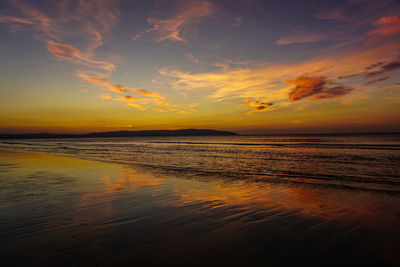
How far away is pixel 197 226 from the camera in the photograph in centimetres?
604

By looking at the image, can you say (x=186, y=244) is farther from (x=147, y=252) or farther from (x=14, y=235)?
(x=14, y=235)

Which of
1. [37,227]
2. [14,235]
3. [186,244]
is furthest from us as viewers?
[37,227]

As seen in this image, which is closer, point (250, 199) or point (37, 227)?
point (37, 227)

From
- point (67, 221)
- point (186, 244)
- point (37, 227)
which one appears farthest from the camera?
point (67, 221)

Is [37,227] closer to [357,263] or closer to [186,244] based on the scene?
[186,244]

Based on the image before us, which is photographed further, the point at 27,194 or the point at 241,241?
the point at 27,194

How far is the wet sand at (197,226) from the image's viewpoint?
441 cm

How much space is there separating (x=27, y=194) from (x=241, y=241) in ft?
30.3

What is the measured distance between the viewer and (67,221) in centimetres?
633

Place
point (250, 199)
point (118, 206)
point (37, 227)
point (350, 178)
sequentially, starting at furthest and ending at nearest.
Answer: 1. point (350, 178)
2. point (250, 199)
3. point (118, 206)
4. point (37, 227)

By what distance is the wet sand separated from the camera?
4.41m

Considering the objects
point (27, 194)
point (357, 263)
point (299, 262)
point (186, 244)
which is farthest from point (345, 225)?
point (27, 194)

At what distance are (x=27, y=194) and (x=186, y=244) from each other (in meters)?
8.24

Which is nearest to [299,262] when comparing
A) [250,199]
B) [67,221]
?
[250,199]
